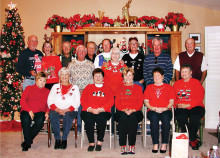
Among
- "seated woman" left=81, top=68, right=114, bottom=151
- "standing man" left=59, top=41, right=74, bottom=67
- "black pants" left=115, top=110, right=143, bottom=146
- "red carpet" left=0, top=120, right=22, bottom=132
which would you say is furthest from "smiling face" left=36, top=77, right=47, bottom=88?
"red carpet" left=0, top=120, right=22, bottom=132

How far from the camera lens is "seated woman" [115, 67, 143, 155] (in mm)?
3285

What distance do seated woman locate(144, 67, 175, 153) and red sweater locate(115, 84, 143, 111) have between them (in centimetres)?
→ 10

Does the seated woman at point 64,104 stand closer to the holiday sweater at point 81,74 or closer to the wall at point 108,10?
the holiday sweater at point 81,74

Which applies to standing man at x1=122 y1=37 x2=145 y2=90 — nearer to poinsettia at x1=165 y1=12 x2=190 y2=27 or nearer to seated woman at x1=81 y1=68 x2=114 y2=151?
seated woman at x1=81 y1=68 x2=114 y2=151

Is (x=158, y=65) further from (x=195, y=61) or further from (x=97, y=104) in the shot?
(x=97, y=104)

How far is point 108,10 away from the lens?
5.79 metres

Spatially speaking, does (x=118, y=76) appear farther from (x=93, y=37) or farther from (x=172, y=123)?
(x=93, y=37)

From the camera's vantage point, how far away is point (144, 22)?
5.29 meters

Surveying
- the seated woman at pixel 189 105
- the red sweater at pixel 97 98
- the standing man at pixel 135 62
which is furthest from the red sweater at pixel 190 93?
the red sweater at pixel 97 98

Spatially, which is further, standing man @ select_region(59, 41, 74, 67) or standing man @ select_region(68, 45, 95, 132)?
standing man @ select_region(59, 41, 74, 67)

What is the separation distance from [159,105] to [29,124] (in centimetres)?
179

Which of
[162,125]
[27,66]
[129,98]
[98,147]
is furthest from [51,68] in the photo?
[162,125]

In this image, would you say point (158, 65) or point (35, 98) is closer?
point (35, 98)

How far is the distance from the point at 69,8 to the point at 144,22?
1.83m
